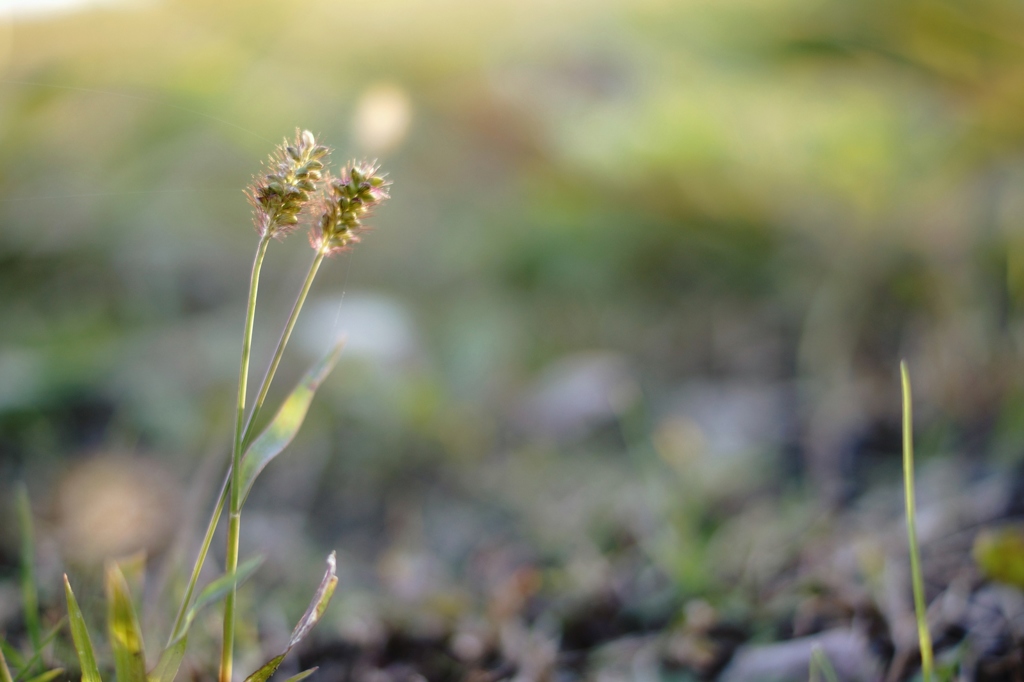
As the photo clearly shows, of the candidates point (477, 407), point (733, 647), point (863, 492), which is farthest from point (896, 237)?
point (733, 647)

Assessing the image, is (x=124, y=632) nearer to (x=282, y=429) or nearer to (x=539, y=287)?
(x=282, y=429)

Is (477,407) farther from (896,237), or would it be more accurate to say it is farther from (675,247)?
(896,237)

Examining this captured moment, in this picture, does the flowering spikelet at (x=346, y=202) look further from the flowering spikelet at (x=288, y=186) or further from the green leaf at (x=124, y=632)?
the green leaf at (x=124, y=632)

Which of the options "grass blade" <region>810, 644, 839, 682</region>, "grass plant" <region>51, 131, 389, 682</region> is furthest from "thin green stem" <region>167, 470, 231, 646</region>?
"grass blade" <region>810, 644, 839, 682</region>

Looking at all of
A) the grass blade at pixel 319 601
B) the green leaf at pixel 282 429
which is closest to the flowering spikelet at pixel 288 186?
the green leaf at pixel 282 429

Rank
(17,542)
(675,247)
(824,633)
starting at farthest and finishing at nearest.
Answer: (675,247), (17,542), (824,633)
